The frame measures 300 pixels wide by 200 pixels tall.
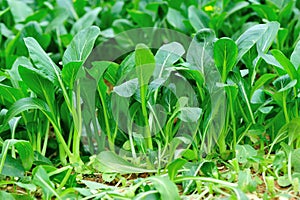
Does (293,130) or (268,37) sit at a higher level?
(268,37)

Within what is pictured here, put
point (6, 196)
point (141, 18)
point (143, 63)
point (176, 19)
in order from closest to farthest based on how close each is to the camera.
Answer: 1. point (6, 196)
2. point (143, 63)
3. point (176, 19)
4. point (141, 18)

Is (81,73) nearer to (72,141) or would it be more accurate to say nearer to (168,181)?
(72,141)

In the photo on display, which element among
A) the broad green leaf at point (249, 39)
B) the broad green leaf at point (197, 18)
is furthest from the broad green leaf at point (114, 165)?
the broad green leaf at point (197, 18)

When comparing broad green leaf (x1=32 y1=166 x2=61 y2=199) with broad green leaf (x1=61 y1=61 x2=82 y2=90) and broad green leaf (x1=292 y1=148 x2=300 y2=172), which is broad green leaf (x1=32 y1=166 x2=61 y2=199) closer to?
broad green leaf (x1=61 y1=61 x2=82 y2=90)

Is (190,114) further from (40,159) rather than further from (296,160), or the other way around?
(40,159)

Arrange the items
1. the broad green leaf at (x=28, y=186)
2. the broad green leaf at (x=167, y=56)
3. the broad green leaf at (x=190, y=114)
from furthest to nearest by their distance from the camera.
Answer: the broad green leaf at (x=167, y=56)
the broad green leaf at (x=190, y=114)
the broad green leaf at (x=28, y=186)

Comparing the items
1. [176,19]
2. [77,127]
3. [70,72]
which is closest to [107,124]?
[77,127]

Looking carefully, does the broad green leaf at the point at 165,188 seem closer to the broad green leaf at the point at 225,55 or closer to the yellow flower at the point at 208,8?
the broad green leaf at the point at 225,55
